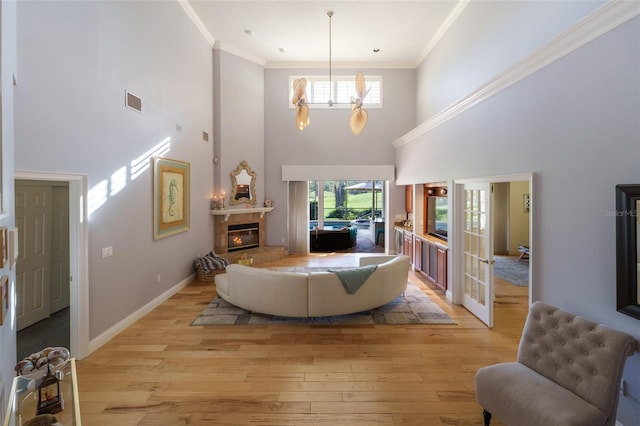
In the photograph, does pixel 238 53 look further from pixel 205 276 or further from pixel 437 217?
pixel 437 217

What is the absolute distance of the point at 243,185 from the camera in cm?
814

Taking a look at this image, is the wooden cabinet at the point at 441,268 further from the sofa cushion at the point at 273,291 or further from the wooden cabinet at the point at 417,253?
the sofa cushion at the point at 273,291

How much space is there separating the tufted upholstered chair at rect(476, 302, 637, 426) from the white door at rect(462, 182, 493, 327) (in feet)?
5.59

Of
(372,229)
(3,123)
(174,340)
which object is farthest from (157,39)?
(372,229)

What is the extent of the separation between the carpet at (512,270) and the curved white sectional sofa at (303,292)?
3683 mm

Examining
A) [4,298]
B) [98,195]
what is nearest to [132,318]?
[98,195]

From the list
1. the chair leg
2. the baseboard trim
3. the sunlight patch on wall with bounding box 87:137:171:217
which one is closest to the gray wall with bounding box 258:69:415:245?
the baseboard trim

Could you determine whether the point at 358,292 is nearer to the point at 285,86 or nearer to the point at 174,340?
the point at 174,340

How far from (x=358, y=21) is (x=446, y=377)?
22.9 feet

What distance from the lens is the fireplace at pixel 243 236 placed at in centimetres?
793

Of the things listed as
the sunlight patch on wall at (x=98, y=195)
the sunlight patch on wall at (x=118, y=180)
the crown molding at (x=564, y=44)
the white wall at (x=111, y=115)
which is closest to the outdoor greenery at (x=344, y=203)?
the white wall at (x=111, y=115)

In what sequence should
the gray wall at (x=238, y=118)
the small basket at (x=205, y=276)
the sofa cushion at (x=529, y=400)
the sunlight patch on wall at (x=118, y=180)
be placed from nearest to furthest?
the sofa cushion at (x=529, y=400)
the sunlight patch on wall at (x=118, y=180)
the small basket at (x=205, y=276)
the gray wall at (x=238, y=118)

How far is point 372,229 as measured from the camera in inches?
434

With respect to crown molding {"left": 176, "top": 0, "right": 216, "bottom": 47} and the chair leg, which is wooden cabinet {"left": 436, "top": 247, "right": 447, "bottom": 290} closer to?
the chair leg
